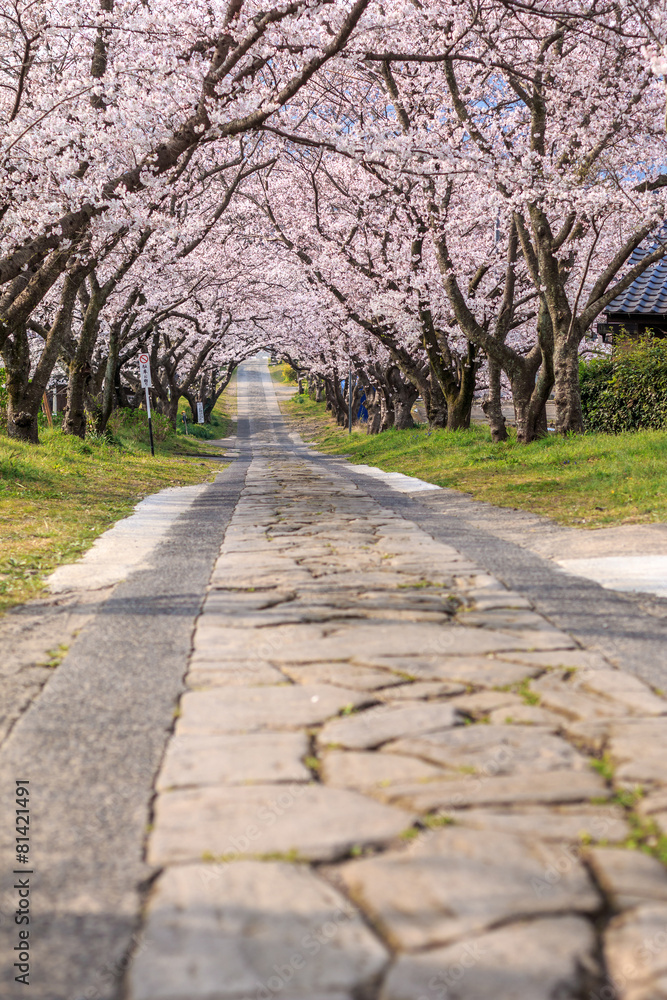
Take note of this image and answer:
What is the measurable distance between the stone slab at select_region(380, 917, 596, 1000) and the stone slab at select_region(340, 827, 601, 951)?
48 millimetres

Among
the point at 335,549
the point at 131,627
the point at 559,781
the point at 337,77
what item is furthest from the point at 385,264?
the point at 559,781

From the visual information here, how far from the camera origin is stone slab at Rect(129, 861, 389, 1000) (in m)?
1.83

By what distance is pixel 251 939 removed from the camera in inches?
77.7

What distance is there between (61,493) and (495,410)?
35.6 feet

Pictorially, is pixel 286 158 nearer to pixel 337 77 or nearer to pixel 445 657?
pixel 337 77

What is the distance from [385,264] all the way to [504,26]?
795cm

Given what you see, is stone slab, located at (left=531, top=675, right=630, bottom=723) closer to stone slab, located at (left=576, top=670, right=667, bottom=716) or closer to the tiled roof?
stone slab, located at (left=576, top=670, right=667, bottom=716)

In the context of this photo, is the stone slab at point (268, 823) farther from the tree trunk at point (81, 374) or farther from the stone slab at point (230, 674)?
the tree trunk at point (81, 374)

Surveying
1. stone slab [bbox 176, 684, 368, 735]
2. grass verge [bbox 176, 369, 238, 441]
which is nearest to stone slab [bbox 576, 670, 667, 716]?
stone slab [bbox 176, 684, 368, 735]

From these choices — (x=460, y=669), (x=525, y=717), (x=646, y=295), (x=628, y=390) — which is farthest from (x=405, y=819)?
(x=646, y=295)

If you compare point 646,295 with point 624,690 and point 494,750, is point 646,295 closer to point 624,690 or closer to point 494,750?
point 624,690

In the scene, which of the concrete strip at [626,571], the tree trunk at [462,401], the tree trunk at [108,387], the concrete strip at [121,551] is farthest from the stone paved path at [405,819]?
the tree trunk at [108,387]

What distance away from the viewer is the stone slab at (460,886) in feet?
6.66

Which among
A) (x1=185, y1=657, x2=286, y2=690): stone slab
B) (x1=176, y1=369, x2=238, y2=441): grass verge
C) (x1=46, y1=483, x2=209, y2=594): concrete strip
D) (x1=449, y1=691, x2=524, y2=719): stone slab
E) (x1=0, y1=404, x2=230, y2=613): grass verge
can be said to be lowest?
(x1=449, y1=691, x2=524, y2=719): stone slab
